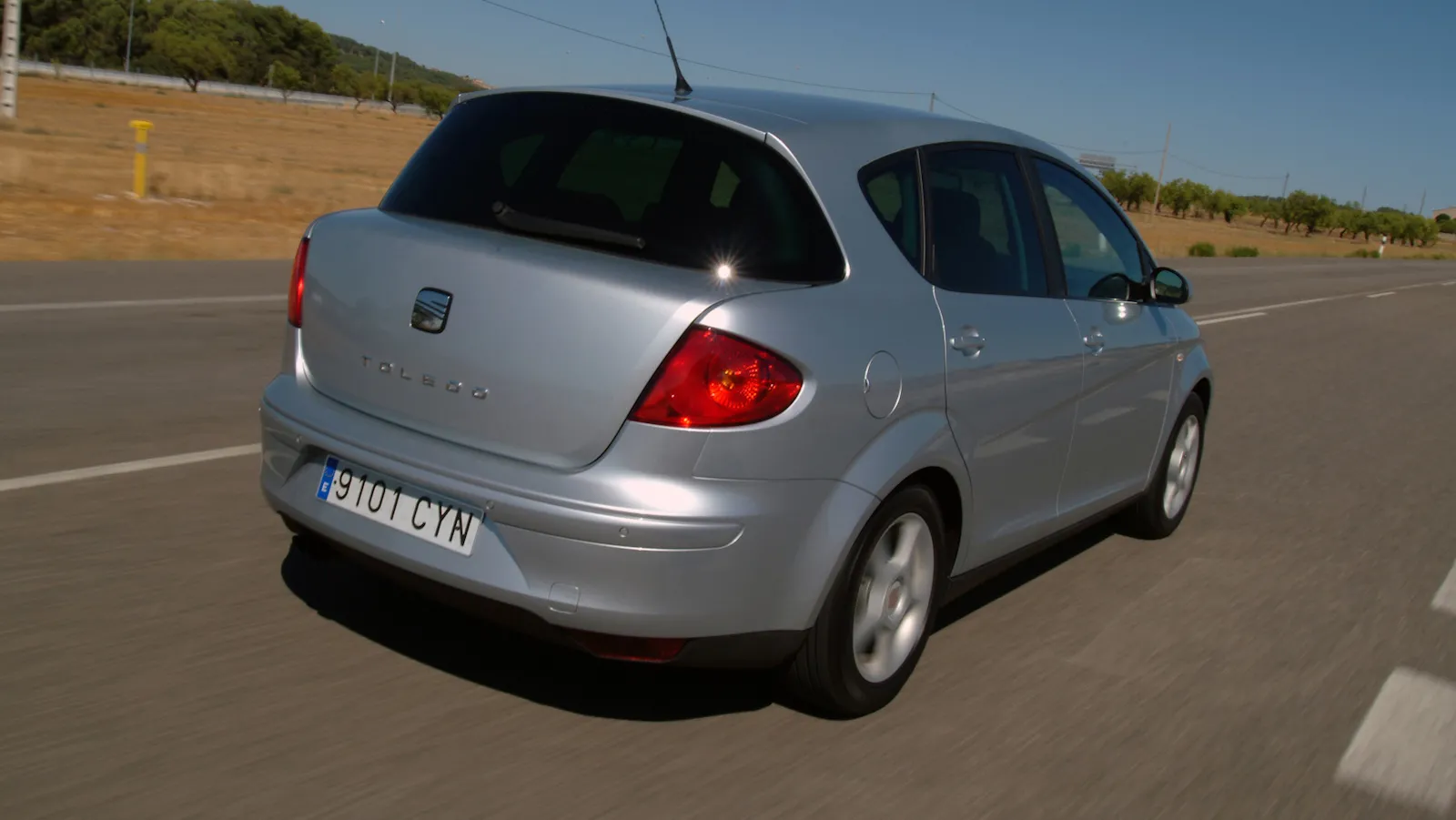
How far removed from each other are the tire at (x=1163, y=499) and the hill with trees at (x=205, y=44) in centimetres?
11397

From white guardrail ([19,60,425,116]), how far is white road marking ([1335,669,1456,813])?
10203 centimetres

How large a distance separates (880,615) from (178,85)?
120 m

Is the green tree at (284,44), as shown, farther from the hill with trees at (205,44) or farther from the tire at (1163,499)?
the tire at (1163,499)

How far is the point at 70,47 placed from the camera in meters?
111

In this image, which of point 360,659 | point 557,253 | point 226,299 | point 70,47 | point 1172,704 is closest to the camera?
point 557,253

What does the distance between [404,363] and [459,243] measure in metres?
0.33

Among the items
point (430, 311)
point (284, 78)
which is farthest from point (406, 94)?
point (430, 311)

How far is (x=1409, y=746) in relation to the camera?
14.1 ft

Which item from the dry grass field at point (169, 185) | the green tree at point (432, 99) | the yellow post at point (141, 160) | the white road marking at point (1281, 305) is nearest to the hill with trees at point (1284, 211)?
the green tree at point (432, 99)

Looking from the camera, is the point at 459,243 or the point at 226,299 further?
the point at 226,299

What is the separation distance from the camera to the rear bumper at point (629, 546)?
341 centimetres

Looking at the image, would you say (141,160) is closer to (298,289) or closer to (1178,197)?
(298,289)

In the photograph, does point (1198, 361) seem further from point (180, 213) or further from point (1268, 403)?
point (180, 213)

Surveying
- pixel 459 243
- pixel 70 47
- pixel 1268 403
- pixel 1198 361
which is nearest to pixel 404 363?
pixel 459 243
